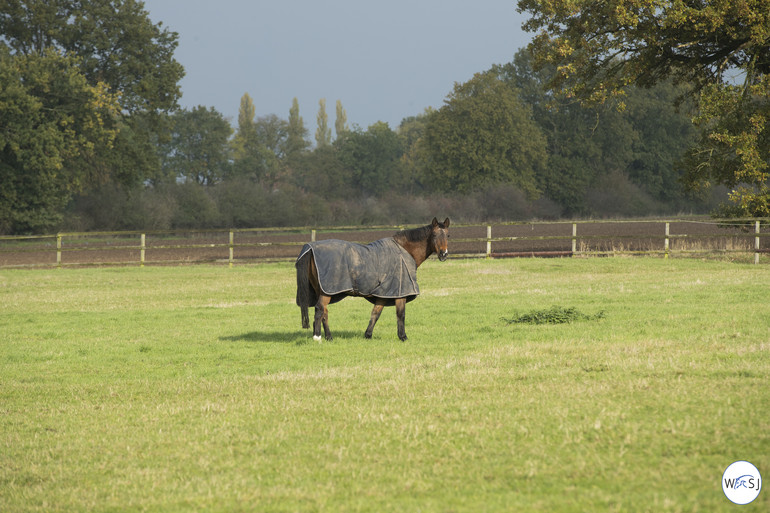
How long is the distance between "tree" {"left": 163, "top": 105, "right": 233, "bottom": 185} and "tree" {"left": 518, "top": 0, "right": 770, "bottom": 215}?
53215 mm

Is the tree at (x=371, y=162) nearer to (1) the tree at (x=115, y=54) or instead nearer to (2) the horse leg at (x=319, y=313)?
(1) the tree at (x=115, y=54)

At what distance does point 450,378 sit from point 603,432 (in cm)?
268

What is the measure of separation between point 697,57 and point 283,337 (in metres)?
18.2

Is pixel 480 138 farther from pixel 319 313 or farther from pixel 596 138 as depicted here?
pixel 319 313

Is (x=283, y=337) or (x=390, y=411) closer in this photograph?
(x=390, y=411)

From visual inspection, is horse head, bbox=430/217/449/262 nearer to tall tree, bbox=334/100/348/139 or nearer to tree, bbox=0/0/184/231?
tree, bbox=0/0/184/231

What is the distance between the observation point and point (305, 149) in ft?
343

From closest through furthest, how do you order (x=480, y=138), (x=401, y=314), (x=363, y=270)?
(x=363, y=270) → (x=401, y=314) → (x=480, y=138)

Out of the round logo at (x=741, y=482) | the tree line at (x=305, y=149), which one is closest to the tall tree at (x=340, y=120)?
the tree line at (x=305, y=149)

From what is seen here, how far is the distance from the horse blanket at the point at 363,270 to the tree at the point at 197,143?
6594 centimetres

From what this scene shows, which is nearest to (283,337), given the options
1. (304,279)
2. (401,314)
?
(304,279)

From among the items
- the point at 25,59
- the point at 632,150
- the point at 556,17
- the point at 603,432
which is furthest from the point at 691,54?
the point at 632,150

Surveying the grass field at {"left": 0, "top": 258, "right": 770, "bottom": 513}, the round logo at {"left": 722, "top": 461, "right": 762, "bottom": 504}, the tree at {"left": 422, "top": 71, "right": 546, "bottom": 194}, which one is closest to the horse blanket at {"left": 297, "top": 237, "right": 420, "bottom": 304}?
the grass field at {"left": 0, "top": 258, "right": 770, "bottom": 513}

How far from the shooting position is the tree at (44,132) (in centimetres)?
3788
